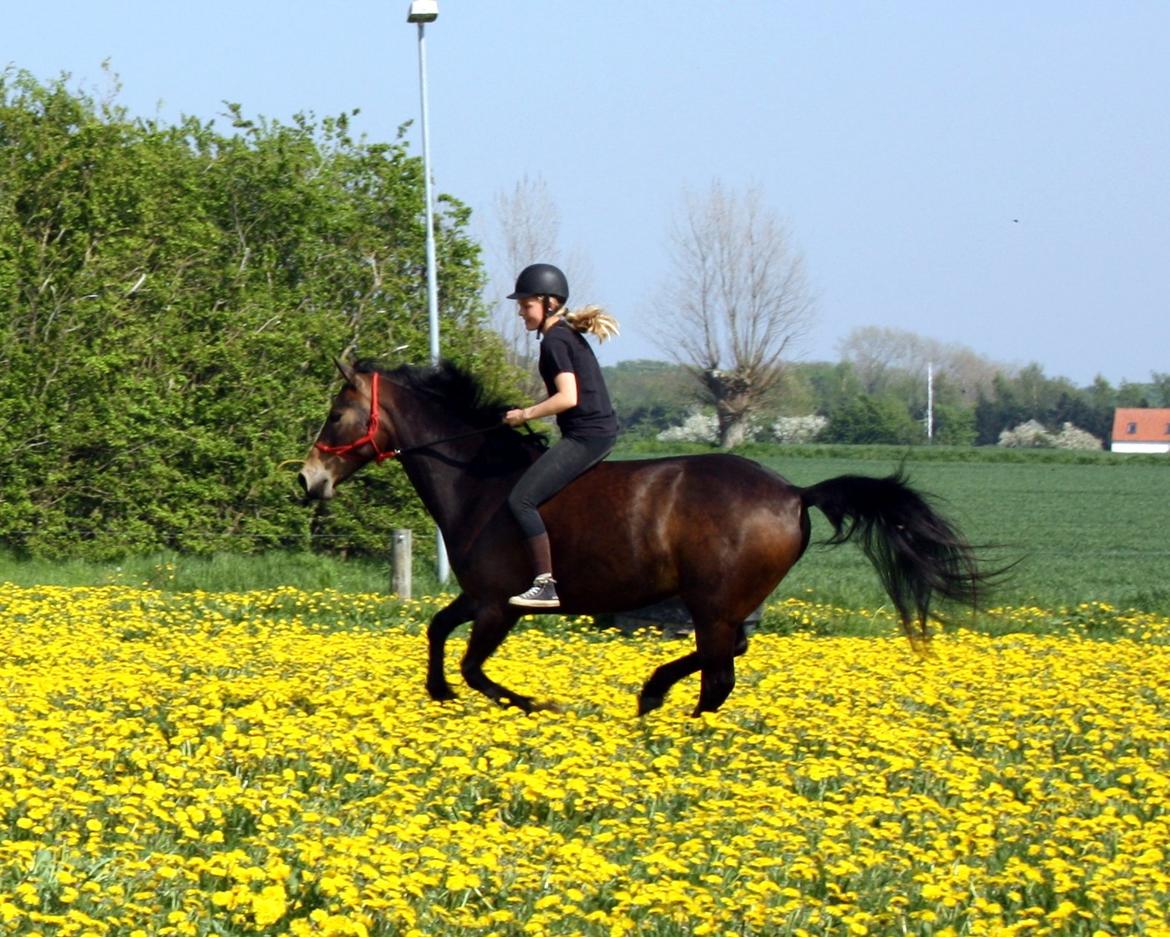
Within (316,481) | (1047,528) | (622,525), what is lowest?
(1047,528)

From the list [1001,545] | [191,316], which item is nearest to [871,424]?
[191,316]

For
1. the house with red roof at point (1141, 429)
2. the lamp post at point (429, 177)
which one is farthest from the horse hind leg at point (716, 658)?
the house with red roof at point (1141, 429)

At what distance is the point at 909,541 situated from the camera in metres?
9.95

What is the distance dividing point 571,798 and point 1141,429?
127 m

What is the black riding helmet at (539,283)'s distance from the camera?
373 inches

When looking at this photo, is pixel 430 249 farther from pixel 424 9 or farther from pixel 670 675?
pixel 670 675

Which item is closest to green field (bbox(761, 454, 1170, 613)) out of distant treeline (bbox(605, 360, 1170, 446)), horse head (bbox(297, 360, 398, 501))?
horse head (bbox(297, 360, 398, 501))

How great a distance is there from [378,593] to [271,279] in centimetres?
533

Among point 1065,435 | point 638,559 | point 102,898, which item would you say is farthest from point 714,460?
point 1065,435

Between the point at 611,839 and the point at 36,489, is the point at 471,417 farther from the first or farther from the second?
the point at 36,489

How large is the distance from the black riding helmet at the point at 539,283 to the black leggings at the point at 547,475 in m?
0.78

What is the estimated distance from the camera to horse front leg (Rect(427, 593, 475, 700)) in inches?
392

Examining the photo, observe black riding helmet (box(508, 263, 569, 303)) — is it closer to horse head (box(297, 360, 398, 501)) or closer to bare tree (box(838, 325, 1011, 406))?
horse head (box(297, 360, 398, 501))

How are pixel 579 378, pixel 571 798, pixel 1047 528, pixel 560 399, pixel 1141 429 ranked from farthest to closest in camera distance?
pixel 1141 429, pixel 1047 528, pixel 579 378, pixel 560 399, pixel 571 798
